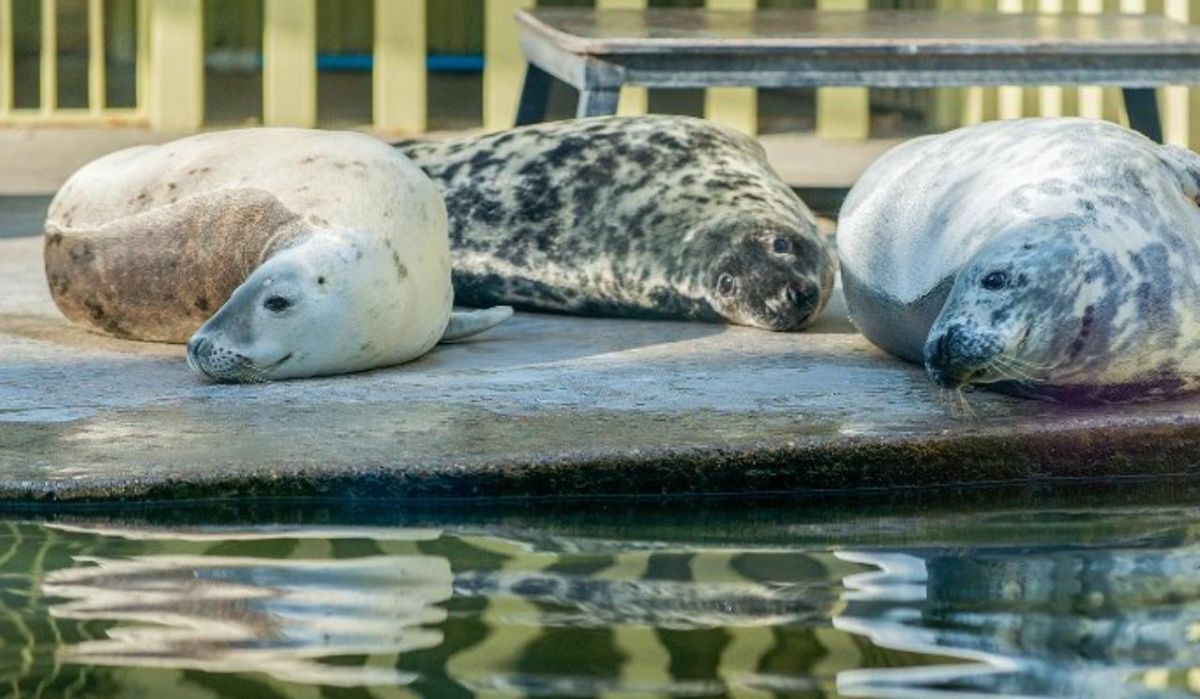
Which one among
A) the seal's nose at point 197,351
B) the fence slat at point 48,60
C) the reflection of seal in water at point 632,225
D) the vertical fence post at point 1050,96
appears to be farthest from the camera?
the fence slat at point 48,60

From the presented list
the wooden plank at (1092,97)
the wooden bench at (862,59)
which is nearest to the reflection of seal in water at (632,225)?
the wooden bench at (862,59)

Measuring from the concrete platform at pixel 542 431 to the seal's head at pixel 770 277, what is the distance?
43 centimetres

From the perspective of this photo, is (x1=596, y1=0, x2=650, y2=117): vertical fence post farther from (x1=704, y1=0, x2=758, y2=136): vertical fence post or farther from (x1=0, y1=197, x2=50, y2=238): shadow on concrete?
(x1=0, y1=197, x2=50, y2=238): shadow on concrete

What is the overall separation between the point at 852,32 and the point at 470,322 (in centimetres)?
243

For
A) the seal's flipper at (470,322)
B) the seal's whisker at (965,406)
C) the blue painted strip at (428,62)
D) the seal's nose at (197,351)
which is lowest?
the blue painted strip at (428,62)

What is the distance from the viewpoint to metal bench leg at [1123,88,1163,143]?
732 cm

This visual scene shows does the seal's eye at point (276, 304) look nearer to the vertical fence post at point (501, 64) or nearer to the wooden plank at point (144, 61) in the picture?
the vertical fence post at point (501, 64)

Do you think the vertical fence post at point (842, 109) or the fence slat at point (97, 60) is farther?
the vertical fence post at point (842, 109)

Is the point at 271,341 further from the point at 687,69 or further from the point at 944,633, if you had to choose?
the point at 687,69

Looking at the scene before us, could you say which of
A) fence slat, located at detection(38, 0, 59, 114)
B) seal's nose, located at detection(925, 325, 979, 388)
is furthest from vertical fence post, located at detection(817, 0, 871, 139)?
seal's nose, located at detection(925, 325, 979, 388)

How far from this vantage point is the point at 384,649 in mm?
2846

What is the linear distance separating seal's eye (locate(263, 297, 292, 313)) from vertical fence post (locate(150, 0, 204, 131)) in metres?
4.41

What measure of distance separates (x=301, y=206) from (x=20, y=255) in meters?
1.69

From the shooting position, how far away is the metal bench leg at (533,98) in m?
7.95
